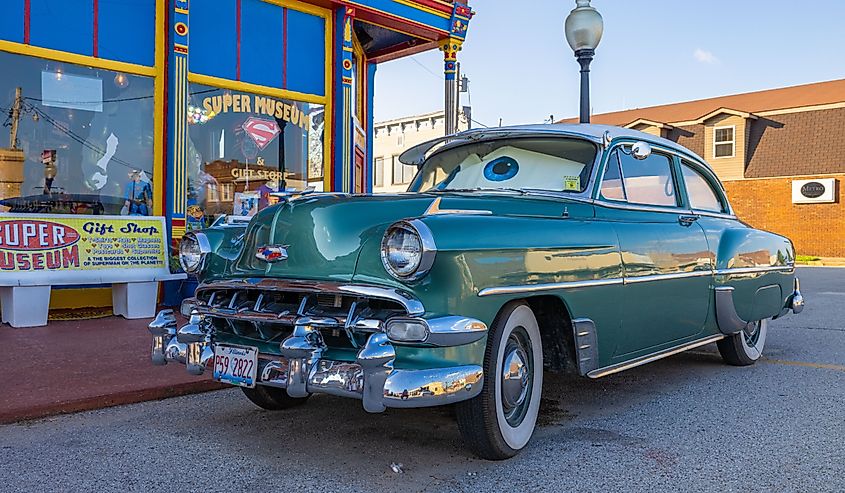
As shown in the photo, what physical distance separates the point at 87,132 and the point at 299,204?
17.9 ft

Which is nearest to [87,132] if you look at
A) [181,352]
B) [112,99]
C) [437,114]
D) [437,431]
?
[112,99]

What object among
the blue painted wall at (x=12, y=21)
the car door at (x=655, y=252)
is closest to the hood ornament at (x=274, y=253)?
the car door at (x=655, y=252)

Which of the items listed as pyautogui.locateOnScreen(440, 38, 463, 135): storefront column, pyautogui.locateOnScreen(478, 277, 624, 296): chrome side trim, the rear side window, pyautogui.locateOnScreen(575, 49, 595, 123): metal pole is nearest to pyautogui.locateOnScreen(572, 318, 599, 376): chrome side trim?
pyautogui.locateOnScreen(478, 277, 624, 296): chrome side trim

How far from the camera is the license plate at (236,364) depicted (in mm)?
3156

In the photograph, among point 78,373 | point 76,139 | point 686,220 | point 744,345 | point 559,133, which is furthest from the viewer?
point 76,139

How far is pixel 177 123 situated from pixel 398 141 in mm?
21843

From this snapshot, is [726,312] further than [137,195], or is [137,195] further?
[137,195]

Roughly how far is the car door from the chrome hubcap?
0.71 metres

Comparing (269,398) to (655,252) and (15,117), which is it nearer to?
(655,252)

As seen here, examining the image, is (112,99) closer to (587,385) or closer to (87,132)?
(87,132)

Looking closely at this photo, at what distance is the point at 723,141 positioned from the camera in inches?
972

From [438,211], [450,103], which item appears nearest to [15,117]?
[450,103]

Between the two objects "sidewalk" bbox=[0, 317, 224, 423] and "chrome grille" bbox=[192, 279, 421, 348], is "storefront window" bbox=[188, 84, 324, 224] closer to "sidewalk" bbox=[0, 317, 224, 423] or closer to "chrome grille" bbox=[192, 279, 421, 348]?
"sidewalk" bbox=[0, 317, 224, 423]

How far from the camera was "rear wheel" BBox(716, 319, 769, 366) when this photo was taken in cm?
548
